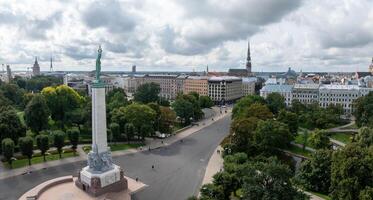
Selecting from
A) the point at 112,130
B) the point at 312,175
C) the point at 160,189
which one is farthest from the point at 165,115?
the point at 312,175

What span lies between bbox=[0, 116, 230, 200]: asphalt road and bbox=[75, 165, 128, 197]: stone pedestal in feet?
10.6

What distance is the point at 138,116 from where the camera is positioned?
221ft

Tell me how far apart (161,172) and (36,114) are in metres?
32.8

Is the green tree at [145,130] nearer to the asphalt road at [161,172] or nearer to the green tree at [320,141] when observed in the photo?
the asphalt road at [161,172]

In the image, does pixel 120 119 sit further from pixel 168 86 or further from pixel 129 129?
pixel 168 86

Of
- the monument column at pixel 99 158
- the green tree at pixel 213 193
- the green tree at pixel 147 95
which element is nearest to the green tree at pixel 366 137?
the green tree at pixel 213 193

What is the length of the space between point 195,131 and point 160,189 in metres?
38.4

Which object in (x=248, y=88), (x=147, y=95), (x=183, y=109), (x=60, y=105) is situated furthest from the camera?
(x=248, y=88)

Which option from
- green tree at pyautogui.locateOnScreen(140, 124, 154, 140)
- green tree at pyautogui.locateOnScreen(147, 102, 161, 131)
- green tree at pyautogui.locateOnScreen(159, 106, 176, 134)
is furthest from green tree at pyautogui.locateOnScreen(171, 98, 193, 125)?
green tree at pyautogui.locateOnScreen(140, 124, 154, 140)

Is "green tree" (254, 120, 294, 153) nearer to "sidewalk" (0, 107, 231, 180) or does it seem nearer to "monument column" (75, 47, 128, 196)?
"sidewalk" (0, 107, 231, 180)

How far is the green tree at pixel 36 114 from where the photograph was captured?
217 ft

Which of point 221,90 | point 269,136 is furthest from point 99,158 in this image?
point 221,90

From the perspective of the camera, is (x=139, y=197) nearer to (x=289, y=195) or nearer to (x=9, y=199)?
(x=9, y=199)

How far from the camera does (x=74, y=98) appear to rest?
82.6 m
